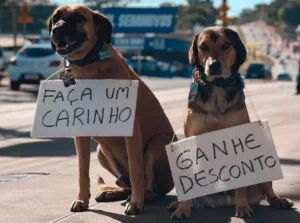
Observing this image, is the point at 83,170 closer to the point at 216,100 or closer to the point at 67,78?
the point at 67,78

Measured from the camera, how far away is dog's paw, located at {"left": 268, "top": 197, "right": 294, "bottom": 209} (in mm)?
6504

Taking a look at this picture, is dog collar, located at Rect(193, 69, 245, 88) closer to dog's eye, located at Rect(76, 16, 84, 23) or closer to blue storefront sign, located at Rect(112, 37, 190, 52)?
dog's eye, located at Rect(76, 16, 84, 23)

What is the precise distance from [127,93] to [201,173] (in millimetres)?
932

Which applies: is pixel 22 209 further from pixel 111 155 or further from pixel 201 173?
pixel 201 173

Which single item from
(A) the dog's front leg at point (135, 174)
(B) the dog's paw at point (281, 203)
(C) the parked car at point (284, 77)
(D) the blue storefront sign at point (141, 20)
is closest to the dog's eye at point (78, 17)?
(A) the dog's front leg at point (135, 174)

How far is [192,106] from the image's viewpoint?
6.27 m

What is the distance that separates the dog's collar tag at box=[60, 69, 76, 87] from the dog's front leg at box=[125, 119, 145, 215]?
702 mm

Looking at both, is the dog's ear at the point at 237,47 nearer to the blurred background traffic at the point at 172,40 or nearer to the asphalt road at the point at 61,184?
the asphalt road at the point at 61,184

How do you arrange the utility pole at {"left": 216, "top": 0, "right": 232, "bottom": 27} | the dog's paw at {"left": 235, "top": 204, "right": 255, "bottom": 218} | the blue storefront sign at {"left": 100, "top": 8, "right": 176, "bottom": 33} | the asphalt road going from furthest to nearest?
the blue storefront sign at {"left": 100, "top": 8, "right": 176, "bottom": 33} < the utility pole at {"left": 216, "top": 0, "right": 232, "bottom": 27} < the asphalt road < the dog's paw at {"left": 235, "top": 204, "right": 255, "bottom": 218}

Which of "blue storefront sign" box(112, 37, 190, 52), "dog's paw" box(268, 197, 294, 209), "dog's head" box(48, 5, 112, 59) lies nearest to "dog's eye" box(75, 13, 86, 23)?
"dog's head" box(48, 5, 112, 59)

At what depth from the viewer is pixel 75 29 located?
20.6ft

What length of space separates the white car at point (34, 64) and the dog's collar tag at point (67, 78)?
18279mm

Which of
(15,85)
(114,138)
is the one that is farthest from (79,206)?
(15,85)

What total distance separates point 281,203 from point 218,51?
4.66ft
